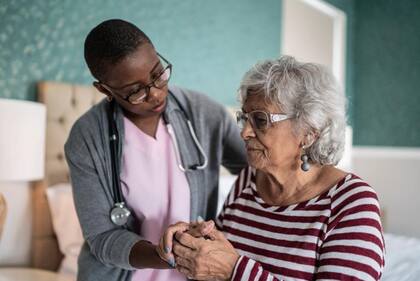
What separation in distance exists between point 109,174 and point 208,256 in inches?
18.3

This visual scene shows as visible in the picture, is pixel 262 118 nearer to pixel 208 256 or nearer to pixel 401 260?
pixel 208 256

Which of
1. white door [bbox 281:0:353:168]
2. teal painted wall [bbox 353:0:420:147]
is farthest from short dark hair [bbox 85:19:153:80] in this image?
teal painted wall [bbox 353:0:420:147]

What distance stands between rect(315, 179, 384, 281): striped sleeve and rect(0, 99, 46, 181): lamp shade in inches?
51.9

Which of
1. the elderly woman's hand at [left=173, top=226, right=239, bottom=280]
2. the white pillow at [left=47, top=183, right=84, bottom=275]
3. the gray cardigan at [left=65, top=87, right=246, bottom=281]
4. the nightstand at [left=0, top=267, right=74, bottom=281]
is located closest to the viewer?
the elderly woman's hand at [left=173, top=226, right=239, bottom=280]

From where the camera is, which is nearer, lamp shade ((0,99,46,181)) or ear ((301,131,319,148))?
ear ((301,131,319,148))

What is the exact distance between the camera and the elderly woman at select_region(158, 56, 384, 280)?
1.18 meters

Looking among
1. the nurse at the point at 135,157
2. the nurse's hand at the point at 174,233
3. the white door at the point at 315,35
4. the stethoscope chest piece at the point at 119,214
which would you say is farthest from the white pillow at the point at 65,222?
the white door at the point at 315,35

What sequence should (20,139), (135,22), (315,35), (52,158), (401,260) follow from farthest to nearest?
(315,35) → (135,22) → (52,158) → (401,260) → (20,139)

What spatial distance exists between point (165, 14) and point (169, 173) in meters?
1.78

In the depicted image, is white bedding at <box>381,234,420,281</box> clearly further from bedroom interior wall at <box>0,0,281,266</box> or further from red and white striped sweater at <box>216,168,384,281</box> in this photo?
bedroom interior wall at <box>0,0,281,266</box>

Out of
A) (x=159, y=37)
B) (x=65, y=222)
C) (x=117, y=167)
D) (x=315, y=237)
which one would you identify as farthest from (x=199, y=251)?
(x=159, y=37)

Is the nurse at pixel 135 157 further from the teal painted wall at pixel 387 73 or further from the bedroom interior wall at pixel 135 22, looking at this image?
the teal painted wall at pixel 387 73

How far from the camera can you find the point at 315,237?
48.6 inches

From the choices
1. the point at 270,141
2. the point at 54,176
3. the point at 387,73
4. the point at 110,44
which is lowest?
the point at 54,176
